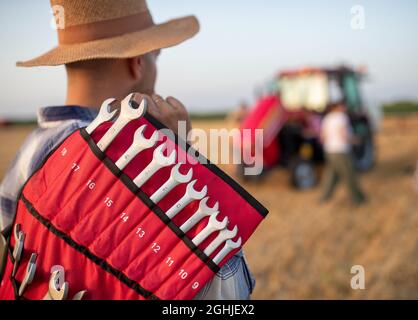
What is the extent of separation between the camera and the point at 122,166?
3.29ft

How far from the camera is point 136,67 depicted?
3.93 feet

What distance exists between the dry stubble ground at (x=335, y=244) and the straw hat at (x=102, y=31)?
2592mm

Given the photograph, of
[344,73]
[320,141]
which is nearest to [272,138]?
[320,141]

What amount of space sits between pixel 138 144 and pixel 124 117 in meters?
0.06

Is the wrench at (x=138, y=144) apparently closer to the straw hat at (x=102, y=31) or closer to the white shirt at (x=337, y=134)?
the straw hat at (x=102, y=31)

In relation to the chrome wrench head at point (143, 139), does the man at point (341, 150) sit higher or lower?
lower

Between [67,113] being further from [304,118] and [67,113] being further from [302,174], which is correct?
[304,118]

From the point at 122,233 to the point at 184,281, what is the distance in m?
0.16

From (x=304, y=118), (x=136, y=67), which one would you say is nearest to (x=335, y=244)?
(x=304, y=118)

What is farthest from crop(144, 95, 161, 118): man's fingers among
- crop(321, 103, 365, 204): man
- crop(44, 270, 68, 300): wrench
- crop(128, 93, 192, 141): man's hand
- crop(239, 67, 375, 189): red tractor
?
crop(239, 67, 375, 189): red tractor

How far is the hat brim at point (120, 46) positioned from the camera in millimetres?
1144

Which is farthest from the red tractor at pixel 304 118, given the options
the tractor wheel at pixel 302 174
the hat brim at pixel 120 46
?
the hat brim at pixel 120 46

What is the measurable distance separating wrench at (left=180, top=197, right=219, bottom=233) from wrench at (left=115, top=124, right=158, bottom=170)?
6.1 inches

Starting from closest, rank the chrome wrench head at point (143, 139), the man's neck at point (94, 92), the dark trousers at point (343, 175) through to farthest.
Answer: the chrome wrench head at point (143, 139) < the man's neck at point (94, 92) < the dark trousers at point (343, 175)
